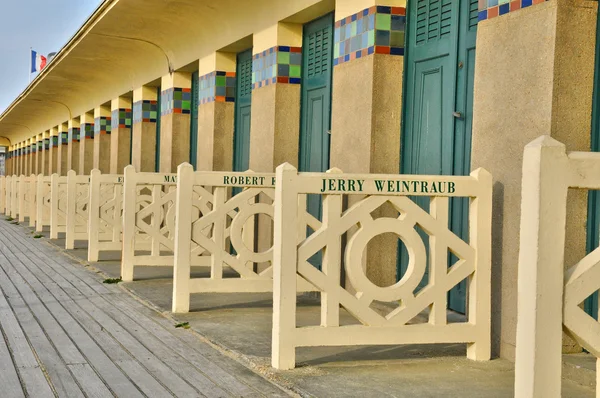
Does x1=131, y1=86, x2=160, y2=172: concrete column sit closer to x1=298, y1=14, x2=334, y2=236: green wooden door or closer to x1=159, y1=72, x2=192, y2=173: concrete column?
x1=159, y1=72, x2=192, y2=173: concrete column

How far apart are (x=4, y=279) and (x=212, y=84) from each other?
13.0 feet

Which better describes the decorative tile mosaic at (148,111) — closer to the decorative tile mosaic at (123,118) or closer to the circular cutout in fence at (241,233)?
the decorative tile mosaic at (123,118)

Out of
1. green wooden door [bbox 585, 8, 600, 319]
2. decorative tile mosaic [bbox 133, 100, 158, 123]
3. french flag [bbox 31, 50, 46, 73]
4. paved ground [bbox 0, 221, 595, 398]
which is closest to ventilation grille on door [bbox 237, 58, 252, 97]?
paved ground [bbox 0, 221, 595, 398]

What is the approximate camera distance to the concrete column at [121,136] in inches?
656

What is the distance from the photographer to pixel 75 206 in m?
12.4

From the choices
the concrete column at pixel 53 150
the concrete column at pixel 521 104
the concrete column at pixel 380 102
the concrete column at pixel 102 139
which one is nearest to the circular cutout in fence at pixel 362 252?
the concrete column at pixel 521 104

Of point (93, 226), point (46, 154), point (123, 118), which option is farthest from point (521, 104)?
point (46, 154)

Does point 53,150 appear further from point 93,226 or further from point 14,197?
point 93,226

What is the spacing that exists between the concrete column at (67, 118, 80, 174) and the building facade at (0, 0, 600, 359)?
8512mm

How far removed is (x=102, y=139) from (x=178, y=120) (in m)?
6.69

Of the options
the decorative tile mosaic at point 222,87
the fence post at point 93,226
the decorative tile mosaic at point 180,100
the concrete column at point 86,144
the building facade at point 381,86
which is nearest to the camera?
the building facade at point 381,86

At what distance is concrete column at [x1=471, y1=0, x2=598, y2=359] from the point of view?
436 cm

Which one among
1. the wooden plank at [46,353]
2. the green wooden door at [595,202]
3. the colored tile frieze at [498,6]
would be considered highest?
the colored tile frieze at [498,6]

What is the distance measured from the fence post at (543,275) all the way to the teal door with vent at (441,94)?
9.20 feet
